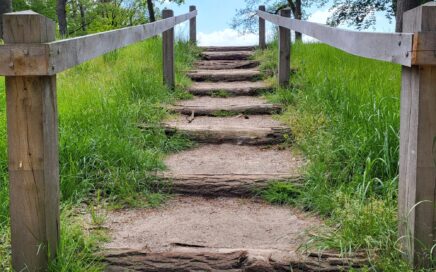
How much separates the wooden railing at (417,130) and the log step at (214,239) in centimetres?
32

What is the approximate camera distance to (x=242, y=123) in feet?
21.0

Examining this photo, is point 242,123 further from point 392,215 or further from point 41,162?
point 41,162

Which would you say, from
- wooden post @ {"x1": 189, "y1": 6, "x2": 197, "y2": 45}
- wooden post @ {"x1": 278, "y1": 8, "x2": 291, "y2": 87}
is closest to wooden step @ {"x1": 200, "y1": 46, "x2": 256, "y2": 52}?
wooden post @ {"x1": 189, "y1": 6, "x2": 197, "y2": 45}

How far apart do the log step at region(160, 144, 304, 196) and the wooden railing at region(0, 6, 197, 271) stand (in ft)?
5.37

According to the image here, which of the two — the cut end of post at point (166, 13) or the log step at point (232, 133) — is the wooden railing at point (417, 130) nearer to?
the log step at point (232, 133)

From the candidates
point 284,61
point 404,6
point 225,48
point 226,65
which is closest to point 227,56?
point 226,65

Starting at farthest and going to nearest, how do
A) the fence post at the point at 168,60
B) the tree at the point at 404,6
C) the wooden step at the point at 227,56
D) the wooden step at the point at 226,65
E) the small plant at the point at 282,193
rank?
the wooden step at the point at 227,56
the wooden step at the point at 226,65
the tree at the point at 404,6
the fence post at the point at 168,60
the small plant at the point at 282,193

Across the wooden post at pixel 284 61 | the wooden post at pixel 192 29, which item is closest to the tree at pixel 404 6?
the wooden post at pixel 284 61

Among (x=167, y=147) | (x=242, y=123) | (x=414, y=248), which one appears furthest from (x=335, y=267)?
(x=242, y=123)

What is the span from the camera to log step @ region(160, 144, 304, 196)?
4.47m

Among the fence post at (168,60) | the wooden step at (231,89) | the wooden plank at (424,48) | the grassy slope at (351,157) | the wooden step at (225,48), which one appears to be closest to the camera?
→ the wooden plank at (424,48)

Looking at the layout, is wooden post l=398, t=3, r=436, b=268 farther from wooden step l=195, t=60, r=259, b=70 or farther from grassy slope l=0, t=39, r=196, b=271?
wooden step l=195, t=60, r=259, b=70

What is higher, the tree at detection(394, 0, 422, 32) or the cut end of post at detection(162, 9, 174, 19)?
the tree at detection(394, 0, 422, 32)

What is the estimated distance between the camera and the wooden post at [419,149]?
2742 millimetres
